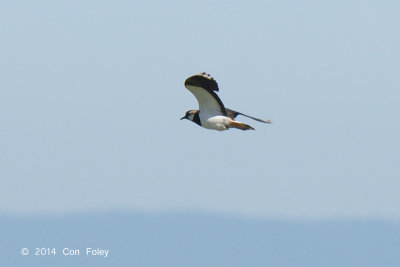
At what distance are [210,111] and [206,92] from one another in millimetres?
1174

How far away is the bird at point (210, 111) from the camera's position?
33375 millimetres

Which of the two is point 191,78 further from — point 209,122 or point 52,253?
point 52,253

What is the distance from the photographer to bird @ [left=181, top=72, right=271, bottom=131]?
33375mm

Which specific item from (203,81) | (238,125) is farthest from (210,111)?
(203,81)

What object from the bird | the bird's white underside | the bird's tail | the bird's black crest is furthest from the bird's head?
the bird's black crest

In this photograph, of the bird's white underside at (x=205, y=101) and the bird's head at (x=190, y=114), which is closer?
the bird's white underside at (x=205, y=101)

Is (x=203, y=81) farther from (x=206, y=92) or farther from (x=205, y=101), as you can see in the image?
(x=205, y=101)

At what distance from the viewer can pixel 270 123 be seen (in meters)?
34.6

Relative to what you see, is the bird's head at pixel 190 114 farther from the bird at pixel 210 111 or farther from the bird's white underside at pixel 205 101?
the bird's white underside at pixel 205 101

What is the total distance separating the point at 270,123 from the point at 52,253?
6.80m

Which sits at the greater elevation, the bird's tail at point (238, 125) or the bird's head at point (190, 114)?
the bird's head at point (190, 114)

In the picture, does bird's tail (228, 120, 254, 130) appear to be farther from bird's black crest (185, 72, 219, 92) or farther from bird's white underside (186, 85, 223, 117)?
bird's black crest (185, 72, 219, 92)

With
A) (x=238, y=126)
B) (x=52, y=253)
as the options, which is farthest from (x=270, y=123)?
(x=52, y=253)

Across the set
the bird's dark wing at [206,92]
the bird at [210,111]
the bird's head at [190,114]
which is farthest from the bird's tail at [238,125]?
the bird's head at [190,114]
